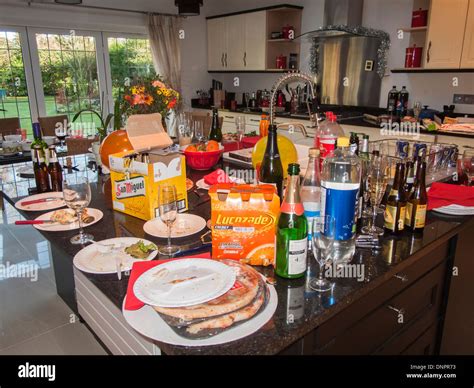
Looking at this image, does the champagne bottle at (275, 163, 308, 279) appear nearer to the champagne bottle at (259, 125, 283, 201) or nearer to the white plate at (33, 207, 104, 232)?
the champagne bottle at (259, 125, 283, 201)

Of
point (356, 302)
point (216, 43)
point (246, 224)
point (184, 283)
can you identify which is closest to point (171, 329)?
point (184, 283)

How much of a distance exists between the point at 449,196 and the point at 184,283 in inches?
45.6

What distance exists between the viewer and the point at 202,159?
204cm

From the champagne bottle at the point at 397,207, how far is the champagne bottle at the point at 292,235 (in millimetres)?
422

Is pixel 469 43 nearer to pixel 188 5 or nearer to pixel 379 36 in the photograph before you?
pixel 379 36

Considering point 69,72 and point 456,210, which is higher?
point 69,72

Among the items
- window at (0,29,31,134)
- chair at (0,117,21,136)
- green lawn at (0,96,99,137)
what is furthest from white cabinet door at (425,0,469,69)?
window at (0,29,31,134)

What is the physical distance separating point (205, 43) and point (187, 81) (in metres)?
0.68

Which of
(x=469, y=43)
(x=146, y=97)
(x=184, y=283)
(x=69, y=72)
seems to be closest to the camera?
(x=184, y=283)

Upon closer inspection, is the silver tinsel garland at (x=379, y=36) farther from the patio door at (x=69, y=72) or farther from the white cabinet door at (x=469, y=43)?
the patio door at (x=69, y=72)

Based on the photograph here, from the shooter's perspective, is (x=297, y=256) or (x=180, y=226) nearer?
(x=297, y=256)

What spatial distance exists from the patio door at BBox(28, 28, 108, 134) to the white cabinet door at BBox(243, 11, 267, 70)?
1941mm
